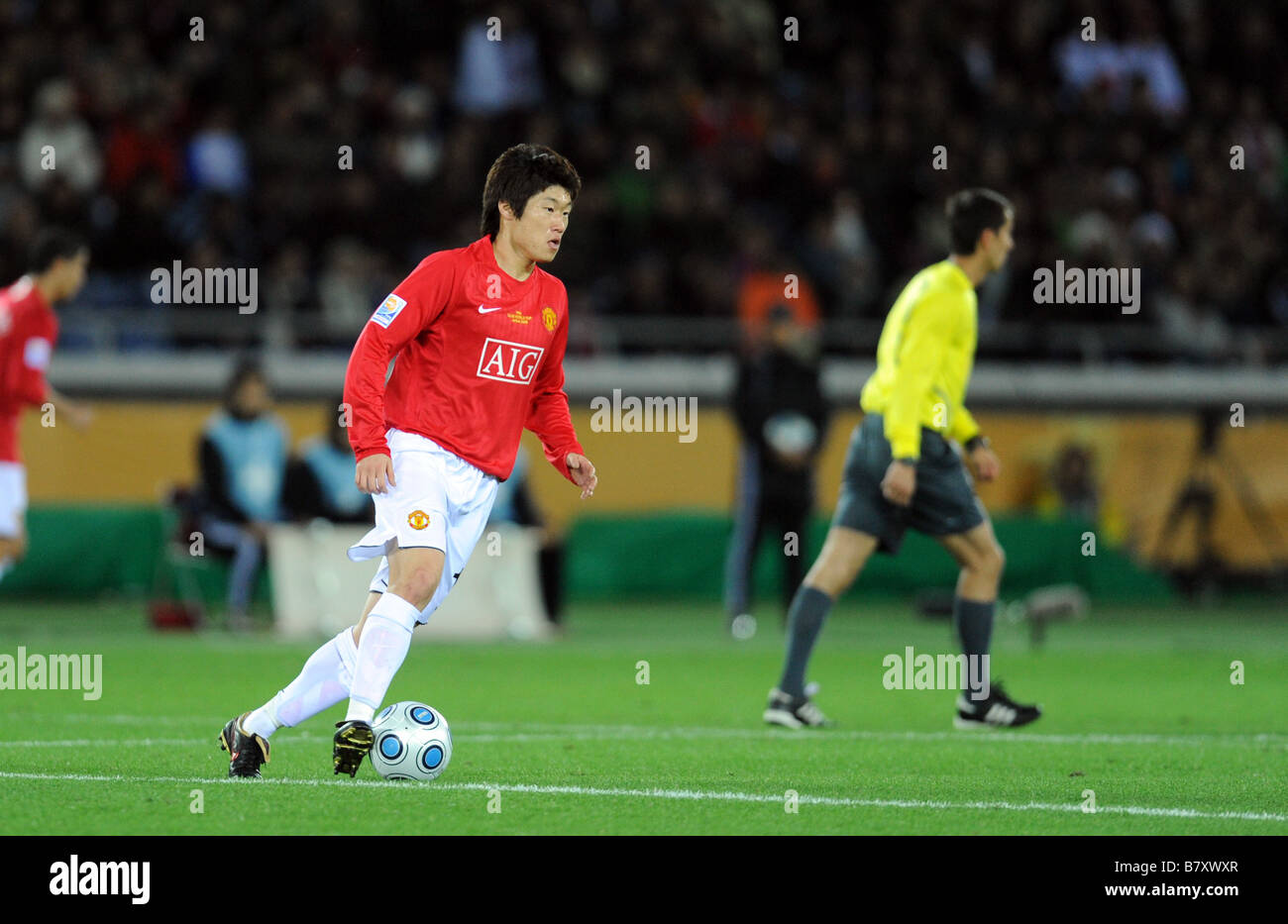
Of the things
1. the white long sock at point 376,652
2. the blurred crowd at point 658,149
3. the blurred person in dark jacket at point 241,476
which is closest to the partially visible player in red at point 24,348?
the blurred person in dark jacket at point 241,476

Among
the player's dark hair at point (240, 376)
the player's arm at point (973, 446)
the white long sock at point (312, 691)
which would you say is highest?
the player's dark hair at point (240, 376)

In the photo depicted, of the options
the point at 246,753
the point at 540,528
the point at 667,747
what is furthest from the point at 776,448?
the point at 246,753

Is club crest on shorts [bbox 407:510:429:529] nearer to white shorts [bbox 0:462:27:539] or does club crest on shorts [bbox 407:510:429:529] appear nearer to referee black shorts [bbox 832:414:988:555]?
referee black shorts [bbox 832:414:988:555]

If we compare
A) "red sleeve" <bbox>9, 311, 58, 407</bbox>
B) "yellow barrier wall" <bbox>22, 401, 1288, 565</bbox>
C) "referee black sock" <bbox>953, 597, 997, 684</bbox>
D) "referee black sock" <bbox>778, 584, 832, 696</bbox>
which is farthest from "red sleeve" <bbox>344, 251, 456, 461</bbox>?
"yellow barrier wall" <bbox>22, 401, 1288, 565</bbox>

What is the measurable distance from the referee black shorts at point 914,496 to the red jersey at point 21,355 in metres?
4.68

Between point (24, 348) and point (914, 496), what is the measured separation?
5096 millimetres

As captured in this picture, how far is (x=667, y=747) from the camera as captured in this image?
7664 mm

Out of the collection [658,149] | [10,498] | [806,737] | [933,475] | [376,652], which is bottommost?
[806,737]

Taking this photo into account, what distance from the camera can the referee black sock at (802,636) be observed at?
8.51 metres

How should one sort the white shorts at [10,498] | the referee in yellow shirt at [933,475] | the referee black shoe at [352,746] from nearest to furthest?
1. the referee black shoe at [352,746]
2. the referee in yellow shirt at [933,475]
3. the white shorts at [10,498]

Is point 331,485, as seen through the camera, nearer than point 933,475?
No

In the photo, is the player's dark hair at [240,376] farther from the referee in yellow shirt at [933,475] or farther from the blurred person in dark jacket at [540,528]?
the referee in yellow shirt at [933,475]

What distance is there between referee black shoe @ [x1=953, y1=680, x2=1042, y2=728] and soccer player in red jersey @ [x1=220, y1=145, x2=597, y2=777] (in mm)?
2669

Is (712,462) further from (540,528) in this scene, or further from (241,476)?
(241,476)
